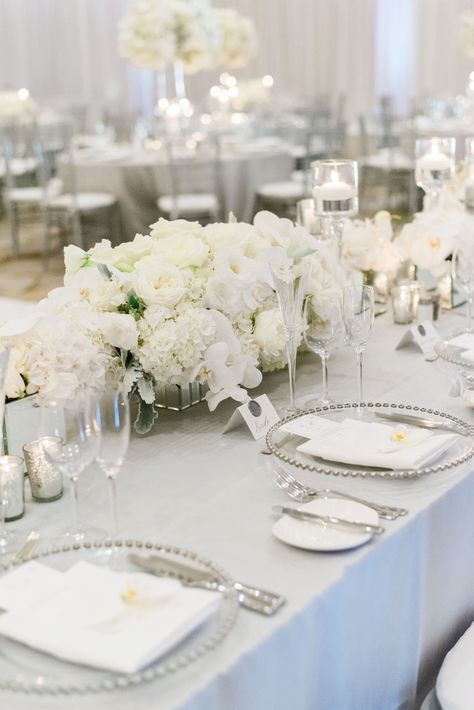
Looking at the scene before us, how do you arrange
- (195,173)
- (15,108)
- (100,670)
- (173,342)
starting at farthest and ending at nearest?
(15,108) → (195,173) → (173,342) → (100,670)

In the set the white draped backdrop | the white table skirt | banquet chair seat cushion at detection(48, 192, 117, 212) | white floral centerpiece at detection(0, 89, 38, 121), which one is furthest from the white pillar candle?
the white draped backdrop

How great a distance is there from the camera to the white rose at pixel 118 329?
1519 millimetres

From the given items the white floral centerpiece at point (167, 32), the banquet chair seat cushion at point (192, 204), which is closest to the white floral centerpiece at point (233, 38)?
the white floral centerpiece at point (167, 32)

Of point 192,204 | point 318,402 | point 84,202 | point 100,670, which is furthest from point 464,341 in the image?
point 84,202

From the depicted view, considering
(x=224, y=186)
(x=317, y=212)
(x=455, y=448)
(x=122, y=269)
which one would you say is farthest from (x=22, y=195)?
(x=455, y=448)

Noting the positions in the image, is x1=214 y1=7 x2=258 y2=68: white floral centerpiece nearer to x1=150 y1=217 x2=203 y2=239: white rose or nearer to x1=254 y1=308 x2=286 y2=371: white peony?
x1=150 y1=217 x2=203 y2=239: white rose

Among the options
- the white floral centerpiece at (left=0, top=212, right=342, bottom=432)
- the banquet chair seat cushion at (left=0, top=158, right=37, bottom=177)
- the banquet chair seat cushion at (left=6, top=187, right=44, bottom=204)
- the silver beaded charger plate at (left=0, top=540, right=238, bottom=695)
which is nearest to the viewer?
the silver beaded charger plate at (left=0, top=540, right=238, bottom=695)

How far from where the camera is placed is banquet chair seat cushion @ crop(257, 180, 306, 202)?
6352mm

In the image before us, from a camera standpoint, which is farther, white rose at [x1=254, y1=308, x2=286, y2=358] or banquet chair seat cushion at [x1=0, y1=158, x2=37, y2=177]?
banquet chair seat cushion at [x1=0, y1=158, x2=37, y2=177]

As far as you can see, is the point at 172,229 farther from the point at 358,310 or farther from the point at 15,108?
the point at 15,108

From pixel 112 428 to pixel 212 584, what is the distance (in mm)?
233

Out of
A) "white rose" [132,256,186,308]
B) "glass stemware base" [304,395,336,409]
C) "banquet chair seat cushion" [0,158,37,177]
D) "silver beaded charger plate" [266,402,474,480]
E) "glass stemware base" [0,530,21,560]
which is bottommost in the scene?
→ "glass stemware base" [0,530,21,560]

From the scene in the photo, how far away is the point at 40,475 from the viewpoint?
52.8 inches

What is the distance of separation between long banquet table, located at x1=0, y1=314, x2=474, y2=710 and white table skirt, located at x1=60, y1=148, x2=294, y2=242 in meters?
4.62
